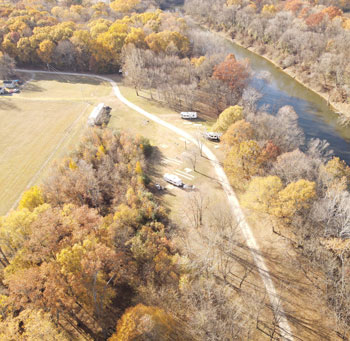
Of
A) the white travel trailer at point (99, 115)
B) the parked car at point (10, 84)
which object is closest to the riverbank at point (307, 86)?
the white travel trailer at point (99, 115)

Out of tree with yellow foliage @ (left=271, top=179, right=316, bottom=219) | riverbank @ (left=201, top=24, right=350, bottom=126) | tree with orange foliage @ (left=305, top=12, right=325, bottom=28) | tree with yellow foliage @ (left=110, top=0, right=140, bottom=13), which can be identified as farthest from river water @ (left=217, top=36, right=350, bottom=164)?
tree with yellow foliage @ (left=110, top=0, right=140, bottom=13)

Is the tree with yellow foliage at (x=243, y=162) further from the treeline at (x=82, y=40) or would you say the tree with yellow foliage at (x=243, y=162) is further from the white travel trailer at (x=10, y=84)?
the white travel trailer at (x=10, y=84)

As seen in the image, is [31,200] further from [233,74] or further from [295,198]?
[233,74]

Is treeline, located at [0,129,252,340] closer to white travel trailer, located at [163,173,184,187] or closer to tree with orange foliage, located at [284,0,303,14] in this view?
white travel trailer, located at [163,173,184,187]

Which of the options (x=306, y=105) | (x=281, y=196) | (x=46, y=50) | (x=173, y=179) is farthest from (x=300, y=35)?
(x=46, y=50)

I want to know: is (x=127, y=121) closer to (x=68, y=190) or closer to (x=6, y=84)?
(x=68, y=190)

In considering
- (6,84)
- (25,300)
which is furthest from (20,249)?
(6,84)
